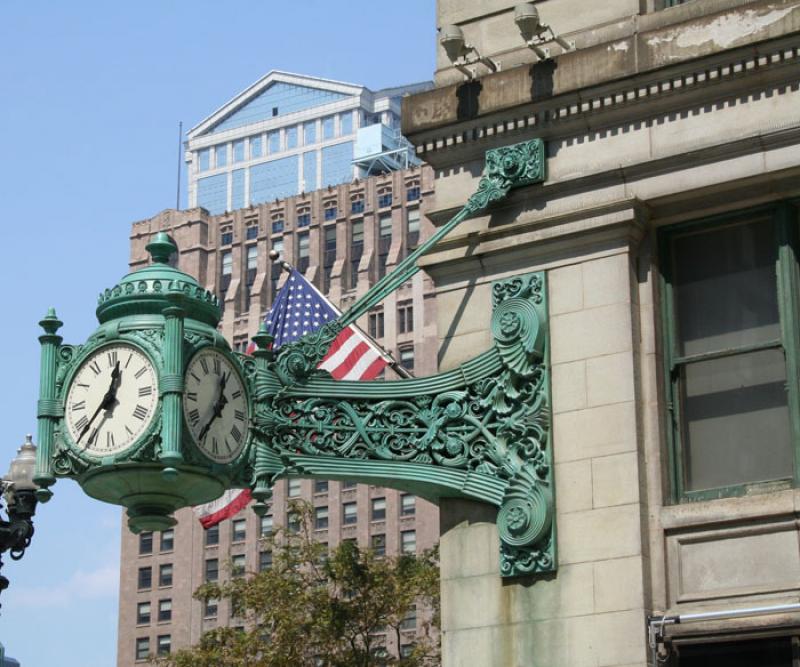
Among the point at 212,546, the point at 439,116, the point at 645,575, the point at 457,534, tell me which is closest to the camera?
the point at 645,575

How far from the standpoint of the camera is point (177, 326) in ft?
48.0

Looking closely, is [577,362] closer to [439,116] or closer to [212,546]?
[439,116]

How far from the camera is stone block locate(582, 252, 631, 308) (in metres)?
14.9

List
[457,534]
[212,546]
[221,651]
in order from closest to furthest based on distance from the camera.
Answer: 1. [457,534]
2. [221,651]
3. [212,546]

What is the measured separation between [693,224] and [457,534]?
3053mm

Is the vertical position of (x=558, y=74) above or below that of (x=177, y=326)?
above

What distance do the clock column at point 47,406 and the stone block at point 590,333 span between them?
153 inches

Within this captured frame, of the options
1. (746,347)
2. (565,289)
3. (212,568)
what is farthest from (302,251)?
(746,347)

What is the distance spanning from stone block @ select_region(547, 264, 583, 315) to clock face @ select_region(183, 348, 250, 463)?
2554 millimetres

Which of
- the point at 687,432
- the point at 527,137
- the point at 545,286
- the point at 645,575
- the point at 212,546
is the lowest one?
the point at 645,575

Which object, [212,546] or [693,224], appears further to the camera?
[212,546]

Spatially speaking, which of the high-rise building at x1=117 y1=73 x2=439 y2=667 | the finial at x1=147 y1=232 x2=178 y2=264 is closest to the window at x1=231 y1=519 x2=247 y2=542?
the high-rise building at x1=117 y1=73 x2=439 y2=667

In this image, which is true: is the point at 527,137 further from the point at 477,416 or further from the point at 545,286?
the point at 477,416

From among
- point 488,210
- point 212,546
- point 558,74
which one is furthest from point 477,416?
point 212,546
